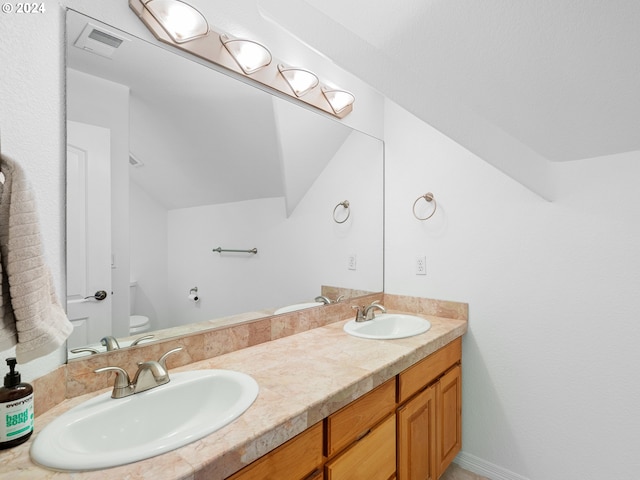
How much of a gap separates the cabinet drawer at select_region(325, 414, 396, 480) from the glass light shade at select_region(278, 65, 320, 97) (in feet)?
5.21

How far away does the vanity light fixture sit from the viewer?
1.21 metres

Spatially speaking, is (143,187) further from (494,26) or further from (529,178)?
(529,178)

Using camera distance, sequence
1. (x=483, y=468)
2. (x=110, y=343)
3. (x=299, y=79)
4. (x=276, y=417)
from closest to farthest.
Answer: (x=276, y=417) → (x=110, y=343) → (x=299, y=79) → (x=483, y=468)

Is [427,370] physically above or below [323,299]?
below

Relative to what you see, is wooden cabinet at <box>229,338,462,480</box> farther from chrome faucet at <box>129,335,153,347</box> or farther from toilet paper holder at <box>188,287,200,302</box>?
toilet paper holder at <box>188,287,200,302</box>

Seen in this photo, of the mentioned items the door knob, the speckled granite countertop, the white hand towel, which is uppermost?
the white hand towel

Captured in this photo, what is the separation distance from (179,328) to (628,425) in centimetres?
201

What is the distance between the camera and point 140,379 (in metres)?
1.00

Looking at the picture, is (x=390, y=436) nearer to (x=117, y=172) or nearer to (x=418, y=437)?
(x=418, y=437)

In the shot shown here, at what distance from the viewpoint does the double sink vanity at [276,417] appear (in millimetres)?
702

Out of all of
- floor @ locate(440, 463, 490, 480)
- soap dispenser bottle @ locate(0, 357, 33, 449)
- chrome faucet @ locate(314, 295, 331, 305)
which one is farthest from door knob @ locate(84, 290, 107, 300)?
floor @ locate(440, 463, 490, 480)

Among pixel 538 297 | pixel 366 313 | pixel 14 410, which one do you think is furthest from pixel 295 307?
pixel 538 297

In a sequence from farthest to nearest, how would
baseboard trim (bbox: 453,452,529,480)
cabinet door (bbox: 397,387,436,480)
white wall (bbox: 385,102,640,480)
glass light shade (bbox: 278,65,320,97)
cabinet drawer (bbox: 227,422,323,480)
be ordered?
baseboard trim (bbox: 453,452,529,480) < glass light shade (bbox: 278,65,320,97) < white wall (bbox: 385,102,640,480) < cabinet door (bbox: 397,387,436,480) < cabinet drawer (bbox: 227,422,323,480)

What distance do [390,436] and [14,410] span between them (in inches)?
46.6
